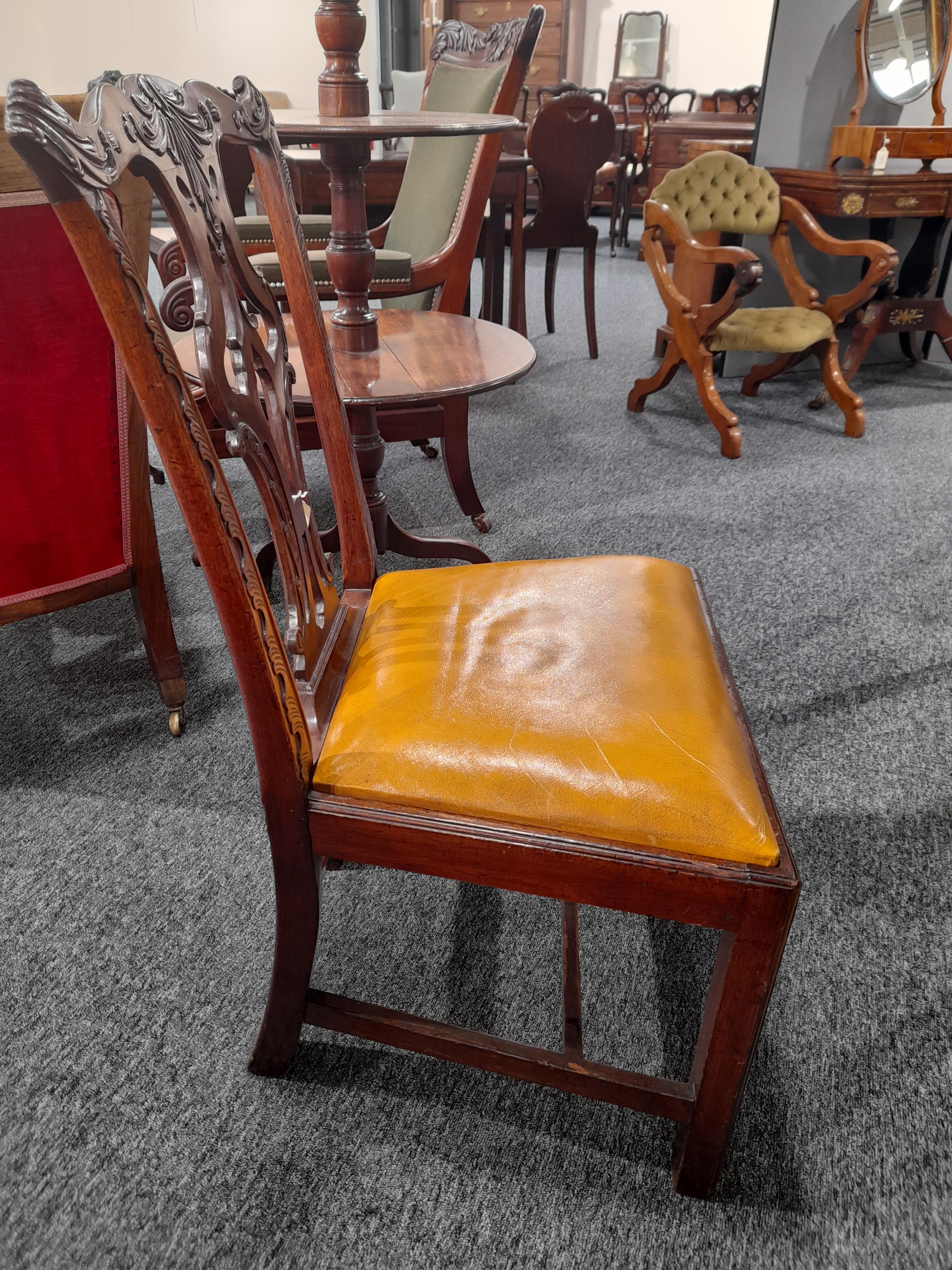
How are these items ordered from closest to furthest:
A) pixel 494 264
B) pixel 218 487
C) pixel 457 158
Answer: pixel 218 487, pixel 457 158, pixel 494 264

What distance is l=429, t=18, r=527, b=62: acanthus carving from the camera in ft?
7.00

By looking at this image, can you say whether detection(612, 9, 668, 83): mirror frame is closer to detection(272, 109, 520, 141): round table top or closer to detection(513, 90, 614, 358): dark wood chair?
detection(513, 90, 614, 358): dark wood chair

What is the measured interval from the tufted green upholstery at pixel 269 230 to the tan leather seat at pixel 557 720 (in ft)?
6.14

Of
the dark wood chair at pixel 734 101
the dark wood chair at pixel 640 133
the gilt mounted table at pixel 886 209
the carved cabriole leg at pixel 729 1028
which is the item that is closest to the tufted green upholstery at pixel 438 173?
the gilt mounted table at pixel 886 209

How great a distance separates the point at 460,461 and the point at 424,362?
539mm

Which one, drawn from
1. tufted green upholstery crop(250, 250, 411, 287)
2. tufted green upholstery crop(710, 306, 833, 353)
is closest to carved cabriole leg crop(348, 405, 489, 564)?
tufted green upholstery crop(250, 250, 411, 287)

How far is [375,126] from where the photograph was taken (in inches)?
56.5

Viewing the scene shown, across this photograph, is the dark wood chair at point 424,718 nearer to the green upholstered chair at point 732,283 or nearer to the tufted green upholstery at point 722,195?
the green upholstered chair at point 732,283

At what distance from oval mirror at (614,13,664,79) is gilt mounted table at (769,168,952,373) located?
6308 mm

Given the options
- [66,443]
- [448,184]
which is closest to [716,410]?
[448,184]

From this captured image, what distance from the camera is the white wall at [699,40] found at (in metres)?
8.40

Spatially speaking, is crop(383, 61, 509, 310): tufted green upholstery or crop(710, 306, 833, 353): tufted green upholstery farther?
crop(710, 306, 833, 353): tufted green upholstery

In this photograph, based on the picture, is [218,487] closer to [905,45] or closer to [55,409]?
[55,409]

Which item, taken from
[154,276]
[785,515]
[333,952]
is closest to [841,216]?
[785,515]
